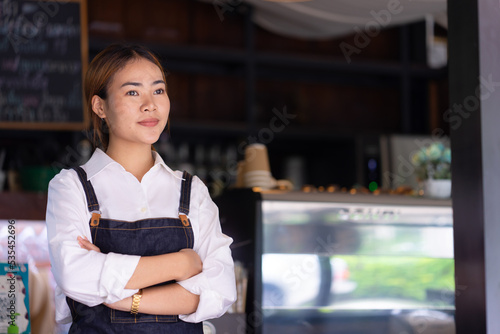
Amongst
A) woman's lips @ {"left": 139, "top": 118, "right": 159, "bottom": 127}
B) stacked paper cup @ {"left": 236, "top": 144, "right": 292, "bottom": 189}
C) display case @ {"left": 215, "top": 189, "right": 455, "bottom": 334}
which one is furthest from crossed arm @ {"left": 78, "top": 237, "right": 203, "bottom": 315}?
stacked paper cup @ {"left": 236, "top": 144, "right": 292, "bottom": 189}

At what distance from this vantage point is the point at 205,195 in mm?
1306

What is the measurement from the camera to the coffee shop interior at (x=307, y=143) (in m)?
1.36

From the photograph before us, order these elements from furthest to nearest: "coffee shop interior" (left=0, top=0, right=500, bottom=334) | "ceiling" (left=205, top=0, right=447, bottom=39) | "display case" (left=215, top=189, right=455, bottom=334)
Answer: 1. "ceiling" (left=205, top=0, right=447, bottom=39)
2. "display case" (left=215, top=189, right=455, bottom=334)
3. "coffee shop interior" (left=0, top=0, right=500, bottom=334)

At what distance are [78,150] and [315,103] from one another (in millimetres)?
Answer: 1688

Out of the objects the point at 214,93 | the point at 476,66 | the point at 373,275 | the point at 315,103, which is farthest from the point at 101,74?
the point at 315,103

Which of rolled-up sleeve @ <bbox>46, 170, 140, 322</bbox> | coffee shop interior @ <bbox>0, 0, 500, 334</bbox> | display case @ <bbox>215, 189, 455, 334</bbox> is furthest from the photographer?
display case @ <bbox>215, 189, 455, 334</bbox>

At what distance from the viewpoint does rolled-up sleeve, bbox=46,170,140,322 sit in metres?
1.10

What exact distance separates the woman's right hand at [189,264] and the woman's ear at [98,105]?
324 millimetres

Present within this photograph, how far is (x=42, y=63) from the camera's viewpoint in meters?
3.48

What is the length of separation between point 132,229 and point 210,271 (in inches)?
6.8

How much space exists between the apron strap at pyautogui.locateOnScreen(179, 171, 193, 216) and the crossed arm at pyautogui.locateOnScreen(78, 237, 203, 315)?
9 centimetres

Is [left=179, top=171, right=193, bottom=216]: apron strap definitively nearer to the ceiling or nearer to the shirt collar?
the shirt collar

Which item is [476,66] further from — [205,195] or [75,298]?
[75,298]

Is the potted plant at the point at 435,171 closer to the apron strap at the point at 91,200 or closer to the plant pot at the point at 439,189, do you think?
the plant pot at the point at 439,189
